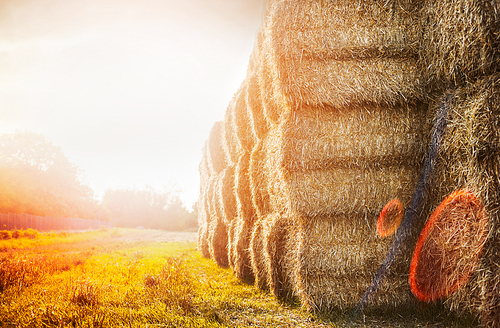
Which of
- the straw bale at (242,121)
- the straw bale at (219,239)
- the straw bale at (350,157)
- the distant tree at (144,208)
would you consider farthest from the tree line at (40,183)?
the straw bale at (350,157)

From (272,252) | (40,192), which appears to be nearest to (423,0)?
(272,252)

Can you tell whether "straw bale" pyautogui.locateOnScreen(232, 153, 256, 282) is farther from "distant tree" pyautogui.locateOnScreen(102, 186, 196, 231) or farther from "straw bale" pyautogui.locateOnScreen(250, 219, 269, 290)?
"distant tree" pyautogui.locateOnScreen(102, 186, 196, 231)

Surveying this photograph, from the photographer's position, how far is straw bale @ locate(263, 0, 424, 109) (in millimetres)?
4672

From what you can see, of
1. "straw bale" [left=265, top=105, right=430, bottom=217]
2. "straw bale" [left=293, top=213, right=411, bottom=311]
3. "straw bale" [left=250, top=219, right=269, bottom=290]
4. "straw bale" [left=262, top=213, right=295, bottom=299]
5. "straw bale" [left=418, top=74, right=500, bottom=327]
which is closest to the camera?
"straw bale" [left=418, top=74, right=500, bottom=327]

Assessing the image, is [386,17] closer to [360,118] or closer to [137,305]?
[360,118]

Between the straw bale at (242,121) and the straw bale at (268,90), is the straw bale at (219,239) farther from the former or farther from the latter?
the straw bale at (268,90)

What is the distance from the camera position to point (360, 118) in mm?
4781

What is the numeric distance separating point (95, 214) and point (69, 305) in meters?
53.4

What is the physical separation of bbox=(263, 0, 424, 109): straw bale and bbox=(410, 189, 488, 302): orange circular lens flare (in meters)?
1.68

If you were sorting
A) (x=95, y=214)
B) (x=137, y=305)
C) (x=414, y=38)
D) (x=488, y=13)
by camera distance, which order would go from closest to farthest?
1. (x=488, y=13)
2. (x=137, y=305)
3. (x=414, y=38)
4. (x=95, y=214)

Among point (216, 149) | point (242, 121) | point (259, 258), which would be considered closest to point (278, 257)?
point (259, 258)

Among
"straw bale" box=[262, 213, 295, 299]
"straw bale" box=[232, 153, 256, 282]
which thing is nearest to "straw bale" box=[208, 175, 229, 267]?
"straw bale" box=[232, 153, 256, 282]

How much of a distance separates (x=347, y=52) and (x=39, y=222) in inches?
1070

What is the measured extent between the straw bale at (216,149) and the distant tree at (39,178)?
1540 cm
